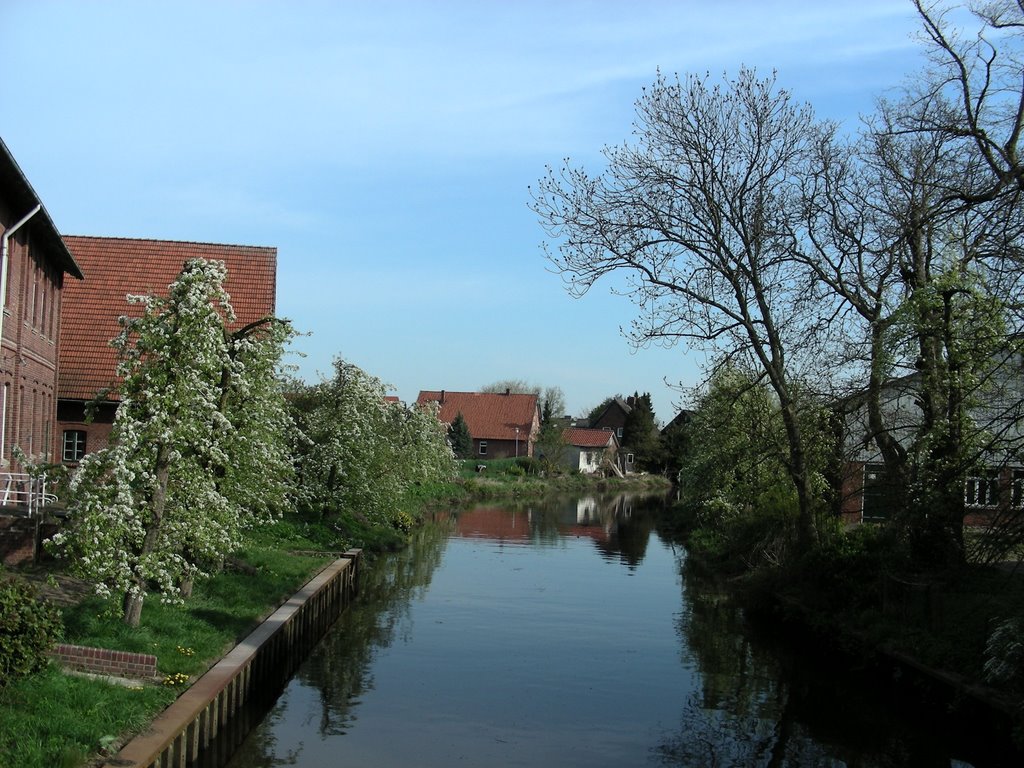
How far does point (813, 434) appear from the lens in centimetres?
2178

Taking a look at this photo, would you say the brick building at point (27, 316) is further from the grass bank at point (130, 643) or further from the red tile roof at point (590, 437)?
the red tile roof at point (590, 437)

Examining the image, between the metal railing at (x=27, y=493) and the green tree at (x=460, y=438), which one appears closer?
the metal railing at (x=27, y=493)

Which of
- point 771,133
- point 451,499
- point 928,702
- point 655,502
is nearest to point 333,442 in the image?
point 771,133

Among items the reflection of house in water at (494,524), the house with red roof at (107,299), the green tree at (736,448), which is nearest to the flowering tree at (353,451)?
the house with red roof at (107,299)

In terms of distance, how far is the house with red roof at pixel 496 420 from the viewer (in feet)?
293

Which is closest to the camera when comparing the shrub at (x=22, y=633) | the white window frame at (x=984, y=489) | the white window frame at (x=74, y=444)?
the shrub at (x=22, y=633)

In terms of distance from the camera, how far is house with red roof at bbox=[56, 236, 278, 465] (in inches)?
1101

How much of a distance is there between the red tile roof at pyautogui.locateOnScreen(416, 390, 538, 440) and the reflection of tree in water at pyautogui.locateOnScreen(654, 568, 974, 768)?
68918 millimetres

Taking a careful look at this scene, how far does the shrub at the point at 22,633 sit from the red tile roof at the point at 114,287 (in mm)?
18725

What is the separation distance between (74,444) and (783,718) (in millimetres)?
20721

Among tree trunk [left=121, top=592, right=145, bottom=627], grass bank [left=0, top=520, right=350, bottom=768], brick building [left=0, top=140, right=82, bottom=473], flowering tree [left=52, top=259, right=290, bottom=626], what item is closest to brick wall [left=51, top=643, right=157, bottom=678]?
grass bank [left=0, top=520, right=350, bottom=768]

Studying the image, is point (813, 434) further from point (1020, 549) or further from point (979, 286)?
point (1020, 549)

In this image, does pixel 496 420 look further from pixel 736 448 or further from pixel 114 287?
pixel 736 448

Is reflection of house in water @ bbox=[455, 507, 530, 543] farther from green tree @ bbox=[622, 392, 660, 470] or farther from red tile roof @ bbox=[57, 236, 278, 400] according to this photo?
green tree @ bbox=[622, 392, 660, 470]
